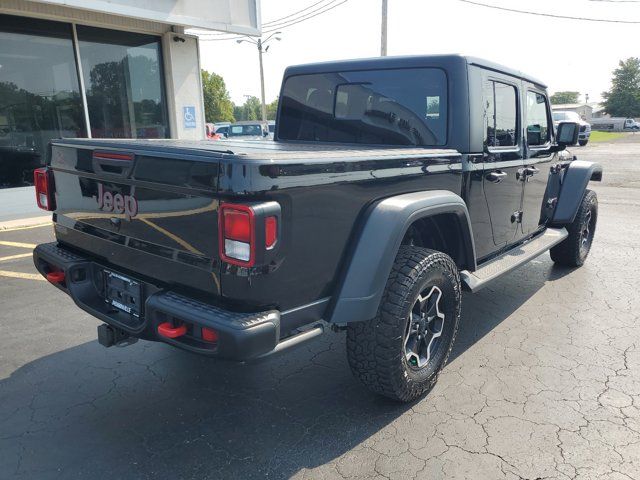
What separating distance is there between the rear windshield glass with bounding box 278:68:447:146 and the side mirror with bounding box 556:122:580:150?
6.55 ft

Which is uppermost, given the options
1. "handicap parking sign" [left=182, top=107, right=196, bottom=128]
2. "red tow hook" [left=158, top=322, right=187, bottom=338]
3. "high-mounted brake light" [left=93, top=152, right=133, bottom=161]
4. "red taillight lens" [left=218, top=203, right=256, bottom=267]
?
"handicap parking sign" [left=182, top=107, right=196, bottom=128]

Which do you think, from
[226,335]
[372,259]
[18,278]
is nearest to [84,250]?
[226,335]

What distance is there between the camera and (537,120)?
182 inches

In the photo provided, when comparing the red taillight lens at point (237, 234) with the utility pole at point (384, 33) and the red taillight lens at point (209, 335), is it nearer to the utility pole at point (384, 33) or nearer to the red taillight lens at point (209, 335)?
the red taillight lens at point (209, 335)

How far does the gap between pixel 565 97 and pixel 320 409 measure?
507ft

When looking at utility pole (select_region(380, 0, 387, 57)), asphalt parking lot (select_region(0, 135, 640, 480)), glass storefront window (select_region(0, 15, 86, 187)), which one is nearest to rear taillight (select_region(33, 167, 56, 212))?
asphalt parking lot (select_region(0, 135, 640, 480))

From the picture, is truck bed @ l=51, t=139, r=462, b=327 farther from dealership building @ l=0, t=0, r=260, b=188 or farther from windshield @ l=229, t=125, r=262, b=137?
windshield @ l=229, t=125, r=262, b=137

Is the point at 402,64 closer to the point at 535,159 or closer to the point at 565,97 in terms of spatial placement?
the point at 535,159

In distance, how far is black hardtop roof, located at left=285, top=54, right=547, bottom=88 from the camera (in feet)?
10.9

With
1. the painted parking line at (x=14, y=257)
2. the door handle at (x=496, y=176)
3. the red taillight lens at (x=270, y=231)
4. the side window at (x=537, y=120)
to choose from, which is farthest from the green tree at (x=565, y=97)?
the red taillight lens at (x=270, y=231)

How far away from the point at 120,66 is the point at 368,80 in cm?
793

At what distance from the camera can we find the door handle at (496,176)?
11.5 feet

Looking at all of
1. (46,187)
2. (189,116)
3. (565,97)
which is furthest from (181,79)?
(565,97)

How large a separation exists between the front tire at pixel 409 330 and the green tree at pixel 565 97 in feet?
480
